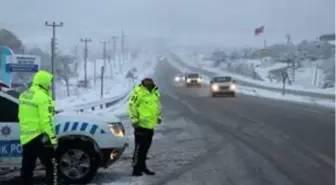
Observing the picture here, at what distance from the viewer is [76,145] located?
8.86 m

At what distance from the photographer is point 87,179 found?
8883 millimetres

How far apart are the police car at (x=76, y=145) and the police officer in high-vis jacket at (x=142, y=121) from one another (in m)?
0.64

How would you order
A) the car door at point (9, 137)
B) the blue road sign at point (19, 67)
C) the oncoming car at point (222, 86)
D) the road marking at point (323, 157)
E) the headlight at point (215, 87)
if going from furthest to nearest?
the oncoming car at point (222, 86)
the headlight at point (215, 87)
the blue road sign at point (19, 67)
the road marking at point (323, 157)
the car door at point (9, 137)

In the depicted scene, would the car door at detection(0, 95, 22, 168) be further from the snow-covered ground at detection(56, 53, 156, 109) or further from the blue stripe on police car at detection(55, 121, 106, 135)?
the snow-covered ground at detection(56, 53, 156, 109)

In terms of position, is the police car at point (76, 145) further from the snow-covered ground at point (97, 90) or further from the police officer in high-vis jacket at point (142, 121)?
the snow-covered ground at point (97, 90)

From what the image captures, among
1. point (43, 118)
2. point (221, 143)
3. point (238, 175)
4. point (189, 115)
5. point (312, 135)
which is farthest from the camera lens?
point (189, 115)

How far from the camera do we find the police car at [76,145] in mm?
8492

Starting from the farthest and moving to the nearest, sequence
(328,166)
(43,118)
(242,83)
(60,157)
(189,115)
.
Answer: (242,83), (189,115), (328,166), (60,157), (43,118)

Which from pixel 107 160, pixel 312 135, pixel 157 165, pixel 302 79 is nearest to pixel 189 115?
pixel 312 135

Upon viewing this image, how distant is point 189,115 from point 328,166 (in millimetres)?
14405

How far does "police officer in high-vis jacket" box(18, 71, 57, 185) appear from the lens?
23.5 ft

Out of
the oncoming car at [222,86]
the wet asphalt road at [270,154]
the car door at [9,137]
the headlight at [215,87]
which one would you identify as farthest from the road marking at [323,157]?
the oncoming car at [222,86]

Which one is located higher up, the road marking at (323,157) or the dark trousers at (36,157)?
the dark trousers at (36,157)

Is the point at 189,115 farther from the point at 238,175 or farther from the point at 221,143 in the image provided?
the point at 238,175
